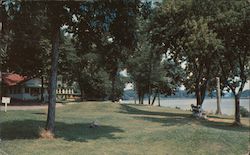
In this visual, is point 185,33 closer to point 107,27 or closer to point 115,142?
point 107,27

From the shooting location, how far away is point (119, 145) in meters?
19.5

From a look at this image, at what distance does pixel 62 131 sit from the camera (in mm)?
24391

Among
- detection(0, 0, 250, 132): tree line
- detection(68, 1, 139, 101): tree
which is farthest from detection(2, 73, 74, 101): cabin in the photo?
detection(68, 1, 139, 101): tree

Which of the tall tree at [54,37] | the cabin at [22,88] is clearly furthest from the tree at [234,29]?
the cabin at [22,88]

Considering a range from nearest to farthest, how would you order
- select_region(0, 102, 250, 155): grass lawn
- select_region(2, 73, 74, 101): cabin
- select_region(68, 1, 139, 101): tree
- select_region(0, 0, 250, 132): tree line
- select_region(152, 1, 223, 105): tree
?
select_region(0, 102, 250, 155): grass lawn
select_region(0, 0, 250, 132): tree line
select_region(68, 1, 139, 101): tree
select_region(152, 1, 223, 105): tree
select_region(2, 73, 74, 101): cabin

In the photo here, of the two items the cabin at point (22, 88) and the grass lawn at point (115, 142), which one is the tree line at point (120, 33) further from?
the cabin at point (22, 88)

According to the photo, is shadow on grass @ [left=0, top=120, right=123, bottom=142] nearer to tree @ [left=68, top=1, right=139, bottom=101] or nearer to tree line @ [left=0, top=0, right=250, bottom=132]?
tree line @ [left=0, top=0, right=250, bottom=132]

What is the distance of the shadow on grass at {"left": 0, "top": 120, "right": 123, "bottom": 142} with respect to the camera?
21.5 m

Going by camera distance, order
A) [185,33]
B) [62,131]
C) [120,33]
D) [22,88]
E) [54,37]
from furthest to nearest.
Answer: [22,88]
[185,33]
[62,131]
[120,33]
[54,37]

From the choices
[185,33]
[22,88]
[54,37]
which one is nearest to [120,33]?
[54,37]

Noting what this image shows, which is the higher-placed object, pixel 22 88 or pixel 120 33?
pixel 120 33

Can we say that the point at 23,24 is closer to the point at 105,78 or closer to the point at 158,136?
the point at 158,136

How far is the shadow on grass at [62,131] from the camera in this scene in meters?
21.5

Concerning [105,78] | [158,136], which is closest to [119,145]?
[158,136]
